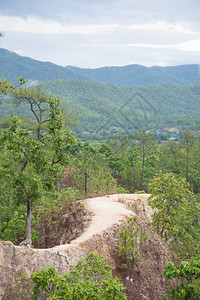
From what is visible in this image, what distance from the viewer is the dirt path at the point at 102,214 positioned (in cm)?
1400

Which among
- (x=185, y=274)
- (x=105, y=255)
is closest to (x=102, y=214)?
(x=105, y=255)

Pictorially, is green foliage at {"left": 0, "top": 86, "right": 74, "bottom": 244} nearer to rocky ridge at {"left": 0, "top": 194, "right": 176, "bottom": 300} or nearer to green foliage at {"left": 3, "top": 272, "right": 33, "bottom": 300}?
rocky ridge at {"left": 0, "top": 194, "right": 176, "bottom": 300}

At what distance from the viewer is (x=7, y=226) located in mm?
16172

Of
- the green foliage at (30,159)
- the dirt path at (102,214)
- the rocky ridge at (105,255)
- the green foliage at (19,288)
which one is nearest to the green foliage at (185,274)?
the rocky ridge at (105,255)

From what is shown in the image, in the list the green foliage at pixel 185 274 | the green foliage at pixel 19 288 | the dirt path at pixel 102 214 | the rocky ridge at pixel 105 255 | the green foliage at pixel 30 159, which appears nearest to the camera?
the green foliage at pixel 185 274

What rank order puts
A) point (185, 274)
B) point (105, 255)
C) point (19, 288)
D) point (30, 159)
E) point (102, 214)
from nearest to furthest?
point (185, 274) < point (19, 288) < point (30, 159) < point (105, 255) < point (102, 214)

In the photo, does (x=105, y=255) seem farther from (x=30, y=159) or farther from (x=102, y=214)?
(x=30, y=159)

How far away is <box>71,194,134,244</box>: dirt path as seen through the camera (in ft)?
45.9

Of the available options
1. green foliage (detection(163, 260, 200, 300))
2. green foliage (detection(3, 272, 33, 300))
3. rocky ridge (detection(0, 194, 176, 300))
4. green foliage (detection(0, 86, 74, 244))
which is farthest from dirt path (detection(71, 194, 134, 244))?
green foliage (detection(163, 260, 200, 300))

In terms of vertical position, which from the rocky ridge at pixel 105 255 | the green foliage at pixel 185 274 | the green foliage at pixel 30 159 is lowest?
the rocky ridge at pixel 105 255

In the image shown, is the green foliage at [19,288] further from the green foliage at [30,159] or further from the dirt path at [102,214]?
the dirt path at [102,214]

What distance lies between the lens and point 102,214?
16.1m

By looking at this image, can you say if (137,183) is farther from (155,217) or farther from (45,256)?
(45,256)

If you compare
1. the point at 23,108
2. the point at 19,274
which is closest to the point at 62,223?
the point at 19,274
